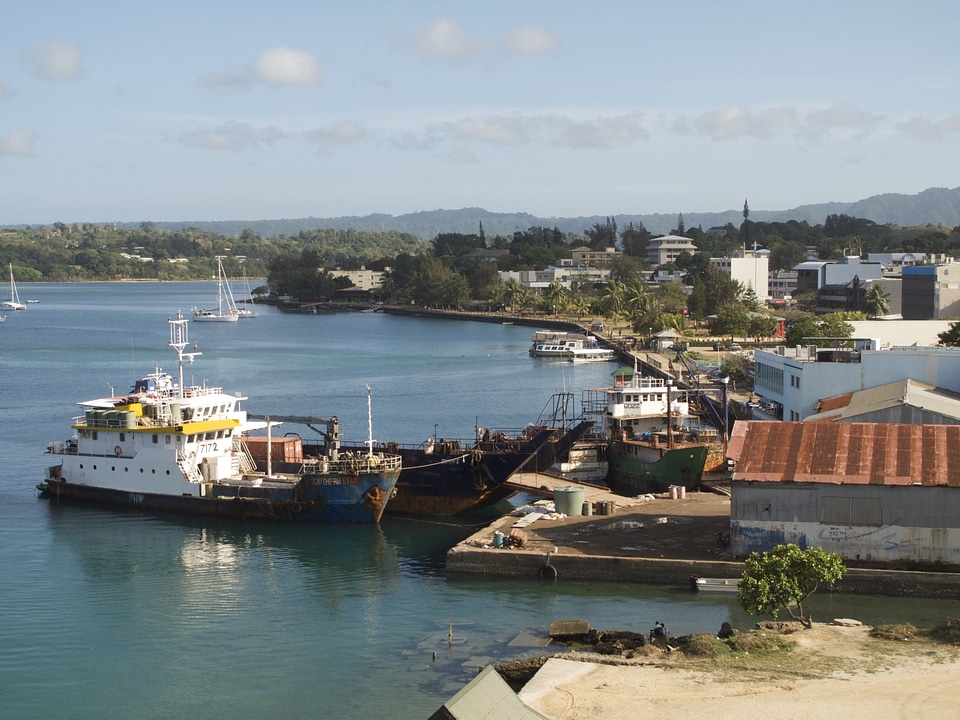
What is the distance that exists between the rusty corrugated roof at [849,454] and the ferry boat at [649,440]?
25.4ft

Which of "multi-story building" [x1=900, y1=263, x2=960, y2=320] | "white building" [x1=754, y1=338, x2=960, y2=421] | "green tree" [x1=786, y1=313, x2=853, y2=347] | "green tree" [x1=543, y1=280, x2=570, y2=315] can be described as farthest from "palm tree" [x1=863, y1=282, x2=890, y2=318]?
"white building" [x1=754, y1=338, x2=960, y2=421]

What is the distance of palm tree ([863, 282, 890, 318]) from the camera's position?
87.2m

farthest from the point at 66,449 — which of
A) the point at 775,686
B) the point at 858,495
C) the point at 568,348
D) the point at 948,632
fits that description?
the point at 568,348

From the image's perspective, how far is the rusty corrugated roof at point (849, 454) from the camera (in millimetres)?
24719

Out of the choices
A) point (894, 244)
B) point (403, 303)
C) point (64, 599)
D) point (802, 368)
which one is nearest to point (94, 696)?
point (64, 599)

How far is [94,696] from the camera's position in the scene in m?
21.3

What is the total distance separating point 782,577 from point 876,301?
71541 mm

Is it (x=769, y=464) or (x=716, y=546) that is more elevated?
(x=769, y=464)

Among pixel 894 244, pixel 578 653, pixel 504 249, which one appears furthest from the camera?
pixel 504 249

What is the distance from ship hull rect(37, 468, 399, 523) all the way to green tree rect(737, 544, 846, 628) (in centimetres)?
1400

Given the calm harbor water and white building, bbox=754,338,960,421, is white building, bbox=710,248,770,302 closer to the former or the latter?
the calm harbor water

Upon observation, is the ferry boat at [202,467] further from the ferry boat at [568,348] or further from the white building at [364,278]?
the white building at [364,278]

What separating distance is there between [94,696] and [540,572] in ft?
32.1

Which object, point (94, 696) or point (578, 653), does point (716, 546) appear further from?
point (94, 696)
